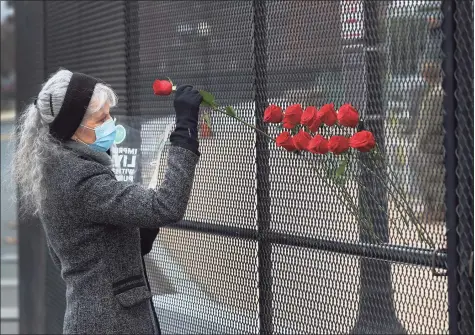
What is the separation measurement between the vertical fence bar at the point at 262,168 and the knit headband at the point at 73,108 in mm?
764

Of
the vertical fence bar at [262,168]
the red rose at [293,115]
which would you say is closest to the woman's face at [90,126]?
the red rose at [293,115]

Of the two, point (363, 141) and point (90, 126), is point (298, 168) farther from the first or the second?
point (90, 126)

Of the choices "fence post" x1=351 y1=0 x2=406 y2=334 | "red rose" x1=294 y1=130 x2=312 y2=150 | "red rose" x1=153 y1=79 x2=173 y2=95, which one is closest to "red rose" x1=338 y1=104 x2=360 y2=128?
"red rose" x1=294 y1=130 x2=312 y2=150

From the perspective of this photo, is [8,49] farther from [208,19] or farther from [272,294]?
[272,294]

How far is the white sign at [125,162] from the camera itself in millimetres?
3855

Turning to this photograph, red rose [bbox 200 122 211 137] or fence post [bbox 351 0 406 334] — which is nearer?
fence post [bbox 351 0 406 334]

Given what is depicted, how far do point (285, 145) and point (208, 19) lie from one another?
1083 millimetres

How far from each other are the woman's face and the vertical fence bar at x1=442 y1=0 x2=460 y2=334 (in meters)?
1.09

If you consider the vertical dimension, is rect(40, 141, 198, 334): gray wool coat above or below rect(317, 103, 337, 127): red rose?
below

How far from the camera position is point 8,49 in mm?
7598

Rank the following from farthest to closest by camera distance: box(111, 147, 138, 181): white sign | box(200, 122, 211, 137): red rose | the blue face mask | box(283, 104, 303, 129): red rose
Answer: box(111, 147, 138, 181): white sign → box(200, 122, 211, 137): red rose → the blue face mask → box(283, 104, 303, 129): red rose

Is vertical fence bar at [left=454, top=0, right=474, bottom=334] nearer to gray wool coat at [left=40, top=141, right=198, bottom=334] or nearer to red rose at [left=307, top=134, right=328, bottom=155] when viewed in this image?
red rose at [left=307, top=134, right=328, bottom=155]

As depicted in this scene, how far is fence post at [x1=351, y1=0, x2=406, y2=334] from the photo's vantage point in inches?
105

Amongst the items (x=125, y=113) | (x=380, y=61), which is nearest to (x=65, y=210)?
(x=380, y=61)
